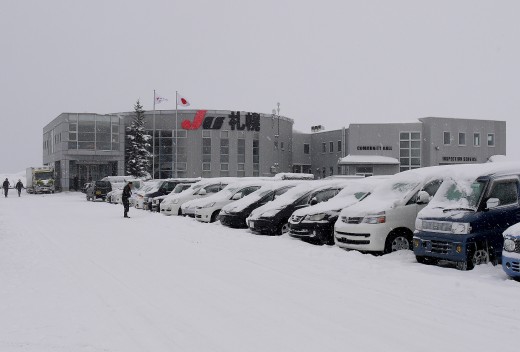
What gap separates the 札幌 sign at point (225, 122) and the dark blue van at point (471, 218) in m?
57.2

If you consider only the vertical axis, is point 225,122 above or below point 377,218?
above

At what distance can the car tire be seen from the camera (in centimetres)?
1169

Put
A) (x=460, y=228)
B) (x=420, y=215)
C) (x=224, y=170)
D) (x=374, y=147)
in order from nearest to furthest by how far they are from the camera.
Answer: (x=460, y=228) → (x=420, y=215) → (x=374, y=147) → (x=224, y=170)

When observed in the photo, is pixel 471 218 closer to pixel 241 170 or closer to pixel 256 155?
pixel 241 170

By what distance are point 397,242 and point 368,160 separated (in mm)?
47242

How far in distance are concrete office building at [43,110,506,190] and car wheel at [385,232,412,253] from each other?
150ft

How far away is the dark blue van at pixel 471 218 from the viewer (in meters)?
9.72

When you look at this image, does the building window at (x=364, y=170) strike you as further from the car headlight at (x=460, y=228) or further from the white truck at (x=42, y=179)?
the car headlight at (x=460, y=228)

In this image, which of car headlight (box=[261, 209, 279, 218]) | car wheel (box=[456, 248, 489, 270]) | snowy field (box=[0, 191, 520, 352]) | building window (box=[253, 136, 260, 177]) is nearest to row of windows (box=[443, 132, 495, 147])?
building window (box=[253, 136, 260, 177])

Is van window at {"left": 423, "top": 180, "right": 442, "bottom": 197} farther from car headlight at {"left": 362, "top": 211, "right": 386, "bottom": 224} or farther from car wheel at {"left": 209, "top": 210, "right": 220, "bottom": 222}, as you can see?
car wheel at {"left": 209, "top": 210, "right": 220, "bottom": 222}

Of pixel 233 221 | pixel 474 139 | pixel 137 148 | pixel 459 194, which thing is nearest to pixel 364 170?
pixel 474 139

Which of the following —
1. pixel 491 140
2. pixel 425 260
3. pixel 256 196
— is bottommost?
pixel 425 260

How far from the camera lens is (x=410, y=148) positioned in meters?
59.3

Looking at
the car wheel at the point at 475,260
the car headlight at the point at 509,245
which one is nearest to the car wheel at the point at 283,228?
the car wheel at the point at 475,260
